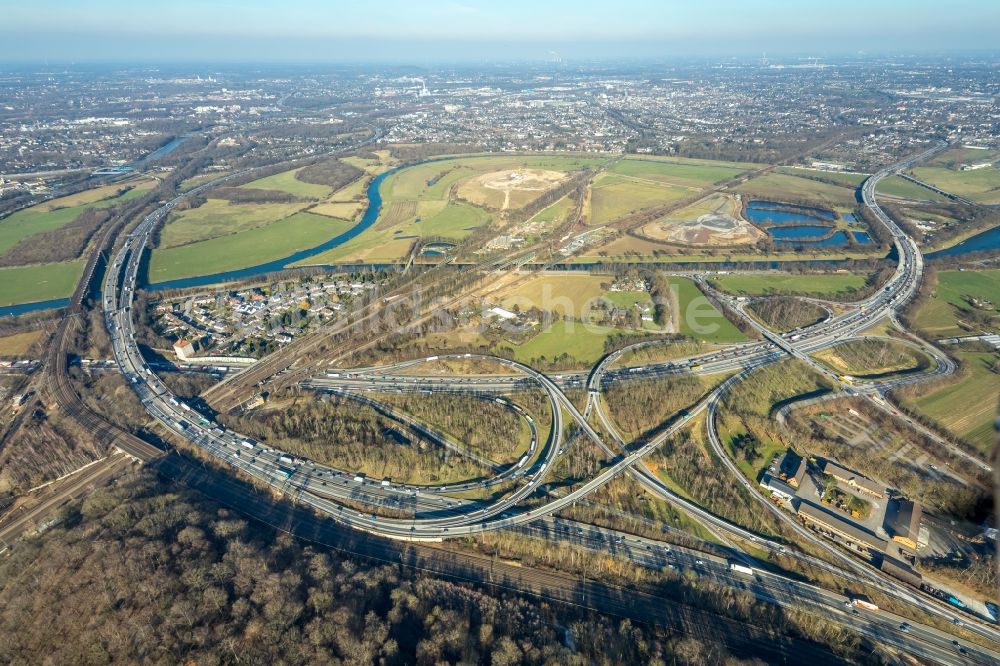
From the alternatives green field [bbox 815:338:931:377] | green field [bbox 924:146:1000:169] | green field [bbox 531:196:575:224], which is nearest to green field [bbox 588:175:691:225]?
green field [bbox 531:196:575:224]

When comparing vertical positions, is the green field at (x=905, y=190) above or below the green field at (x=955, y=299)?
above

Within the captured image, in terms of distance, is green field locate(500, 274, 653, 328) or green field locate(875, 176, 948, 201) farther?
green field locate(875, 176, 948, 201)

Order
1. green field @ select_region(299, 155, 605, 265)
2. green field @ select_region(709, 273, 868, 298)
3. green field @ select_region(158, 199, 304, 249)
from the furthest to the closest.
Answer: green field @ select_region(158, 199, 304, 249), green field @ select_region(299, 155, 605, 265), green field @ select_region(709, 273, 868, 298)

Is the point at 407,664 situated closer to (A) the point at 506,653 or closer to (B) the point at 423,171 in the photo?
(A) the point at 506,653

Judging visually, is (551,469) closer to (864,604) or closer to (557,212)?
(864,604)

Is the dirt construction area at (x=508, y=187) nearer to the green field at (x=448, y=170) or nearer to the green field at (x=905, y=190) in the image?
the green field at (x=448, y=170)

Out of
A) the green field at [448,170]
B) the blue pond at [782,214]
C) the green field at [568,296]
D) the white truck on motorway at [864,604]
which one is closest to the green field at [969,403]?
the white truck on motorway at [864,604]

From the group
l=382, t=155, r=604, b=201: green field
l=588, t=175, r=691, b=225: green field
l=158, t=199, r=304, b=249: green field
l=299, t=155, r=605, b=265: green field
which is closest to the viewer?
l=299, t=155, r=605, b=265: green field

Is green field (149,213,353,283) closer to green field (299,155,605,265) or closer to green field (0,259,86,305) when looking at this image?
green field (299,155,605,265)
